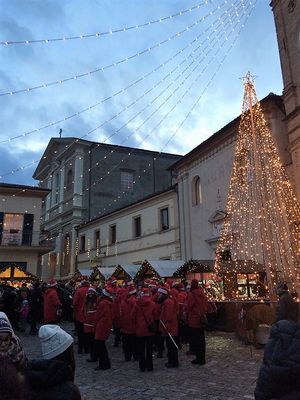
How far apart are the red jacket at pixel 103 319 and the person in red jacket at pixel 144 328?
2.36 ft

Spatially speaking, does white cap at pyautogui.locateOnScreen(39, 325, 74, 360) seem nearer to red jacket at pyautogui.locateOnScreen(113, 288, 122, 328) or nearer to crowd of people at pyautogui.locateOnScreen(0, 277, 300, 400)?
crowd of people at pyautogui.locateOnScreen(0, 277, 300, 400)

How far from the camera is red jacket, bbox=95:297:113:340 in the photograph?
8.98 metres

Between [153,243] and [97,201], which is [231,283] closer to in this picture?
[153,243]

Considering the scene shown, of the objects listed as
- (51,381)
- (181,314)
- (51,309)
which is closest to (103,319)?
(181,314)

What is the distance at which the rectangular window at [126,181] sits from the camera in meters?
40.0

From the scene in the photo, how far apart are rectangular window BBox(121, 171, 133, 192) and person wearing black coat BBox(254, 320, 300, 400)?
123 ft

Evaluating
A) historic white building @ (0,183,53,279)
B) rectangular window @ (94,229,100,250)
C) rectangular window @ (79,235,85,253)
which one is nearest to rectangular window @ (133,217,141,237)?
rectangular window @ (94,229,100,250)

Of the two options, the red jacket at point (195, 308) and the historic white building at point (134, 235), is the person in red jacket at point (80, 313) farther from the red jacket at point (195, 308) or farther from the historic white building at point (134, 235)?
the historic white building at point (134, 235)

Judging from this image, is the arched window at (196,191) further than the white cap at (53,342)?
Yes

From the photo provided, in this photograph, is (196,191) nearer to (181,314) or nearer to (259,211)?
(259,211)

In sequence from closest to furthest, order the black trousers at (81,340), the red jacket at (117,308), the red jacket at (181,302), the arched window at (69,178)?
the black trousers at (81,340) < the red jacket at (117,308) < the red jacket at (181,302) < the arched window at (69,178)

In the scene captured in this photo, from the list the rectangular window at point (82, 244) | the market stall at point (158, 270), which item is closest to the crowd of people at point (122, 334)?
the market stall at point (158, 270)

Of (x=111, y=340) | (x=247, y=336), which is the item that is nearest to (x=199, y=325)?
(x=247, y=336)

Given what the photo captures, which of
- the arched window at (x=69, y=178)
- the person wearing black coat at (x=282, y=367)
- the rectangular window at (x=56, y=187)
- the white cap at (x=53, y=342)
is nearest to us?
the person wearing black coat at (x=282, y=367)
